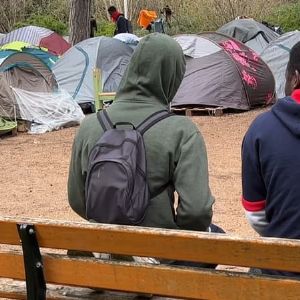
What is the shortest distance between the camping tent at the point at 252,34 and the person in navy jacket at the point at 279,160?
13942mm

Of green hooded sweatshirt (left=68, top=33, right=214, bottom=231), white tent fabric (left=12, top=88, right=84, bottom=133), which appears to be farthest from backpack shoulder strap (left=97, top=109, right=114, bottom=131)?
white tent fabric (left=12, top=88, right=84, bottom=133)

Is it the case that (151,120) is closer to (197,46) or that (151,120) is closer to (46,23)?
(197,46)

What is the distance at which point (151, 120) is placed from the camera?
9.61 ft

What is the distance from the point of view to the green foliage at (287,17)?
25734 mm

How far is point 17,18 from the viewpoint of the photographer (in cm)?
3089

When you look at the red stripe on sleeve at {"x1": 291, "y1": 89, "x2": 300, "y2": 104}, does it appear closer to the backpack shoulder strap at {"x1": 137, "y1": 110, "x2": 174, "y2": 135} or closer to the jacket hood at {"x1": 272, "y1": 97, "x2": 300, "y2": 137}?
the jacket hood at {"x1": 272, "y1": 97, "x2": 300, "y2": 137}

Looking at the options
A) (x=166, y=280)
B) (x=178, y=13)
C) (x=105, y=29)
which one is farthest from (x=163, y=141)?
(x=178, y=13)

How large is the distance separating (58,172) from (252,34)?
365 inches

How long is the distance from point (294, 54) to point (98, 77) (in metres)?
9.23

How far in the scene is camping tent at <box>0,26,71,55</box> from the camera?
19.8 metres

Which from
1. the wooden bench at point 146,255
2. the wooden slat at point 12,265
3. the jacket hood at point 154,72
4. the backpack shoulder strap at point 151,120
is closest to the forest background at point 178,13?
the jacket hood at point 154,72

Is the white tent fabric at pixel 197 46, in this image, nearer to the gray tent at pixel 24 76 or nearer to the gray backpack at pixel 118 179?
the gray tent at pixel 24 76

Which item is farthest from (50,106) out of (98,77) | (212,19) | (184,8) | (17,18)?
(17,18)

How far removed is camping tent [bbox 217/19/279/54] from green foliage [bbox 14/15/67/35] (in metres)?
12.9
